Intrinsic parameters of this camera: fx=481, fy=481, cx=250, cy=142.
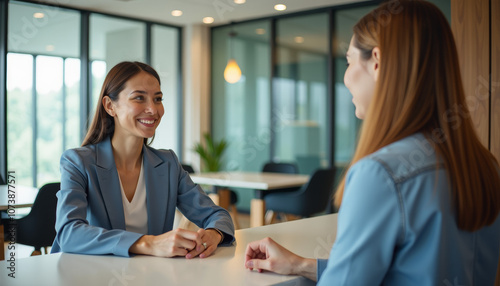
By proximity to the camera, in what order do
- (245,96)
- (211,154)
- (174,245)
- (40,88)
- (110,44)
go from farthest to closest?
(245,96), (211,154), (110,44), (40,88), (174,245)

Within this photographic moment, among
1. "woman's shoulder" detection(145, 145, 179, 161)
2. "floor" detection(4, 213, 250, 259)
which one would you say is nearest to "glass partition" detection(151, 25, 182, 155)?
"floor" detection(4, 213, 250, 259)

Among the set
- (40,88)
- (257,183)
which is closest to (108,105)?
(257,183)

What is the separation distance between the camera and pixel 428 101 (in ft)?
3.07

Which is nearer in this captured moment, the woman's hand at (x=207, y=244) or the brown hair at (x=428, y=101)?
the brown hair at (x=428, y=101)

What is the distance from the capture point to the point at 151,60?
7.22m

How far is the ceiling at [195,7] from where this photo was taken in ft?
19.8

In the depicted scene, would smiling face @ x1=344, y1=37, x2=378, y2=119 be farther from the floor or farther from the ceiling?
the ceiling

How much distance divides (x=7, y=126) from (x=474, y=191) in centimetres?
579

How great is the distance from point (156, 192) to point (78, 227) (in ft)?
1.40

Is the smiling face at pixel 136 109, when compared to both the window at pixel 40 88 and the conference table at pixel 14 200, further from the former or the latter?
the window at pixel 40 88

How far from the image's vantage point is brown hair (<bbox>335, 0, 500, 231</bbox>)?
0.92 m

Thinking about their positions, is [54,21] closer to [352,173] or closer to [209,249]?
[209,249]

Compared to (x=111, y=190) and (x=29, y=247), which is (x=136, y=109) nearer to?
(x=111, y=190)

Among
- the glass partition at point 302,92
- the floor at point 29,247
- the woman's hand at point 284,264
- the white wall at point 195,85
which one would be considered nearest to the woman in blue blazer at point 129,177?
the woman's hand at point 284,264
